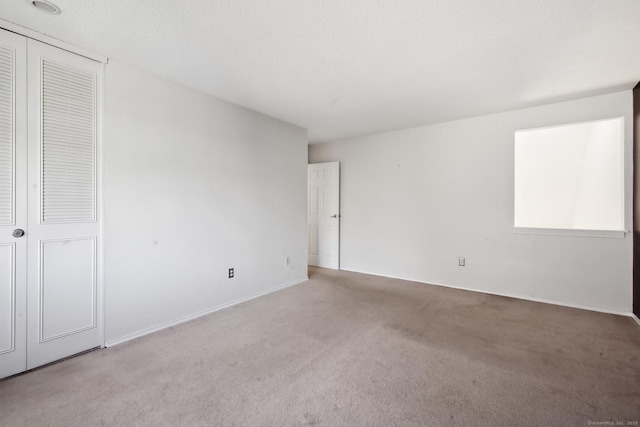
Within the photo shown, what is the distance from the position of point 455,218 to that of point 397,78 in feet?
7.44

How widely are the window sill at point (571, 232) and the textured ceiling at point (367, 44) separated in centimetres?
150

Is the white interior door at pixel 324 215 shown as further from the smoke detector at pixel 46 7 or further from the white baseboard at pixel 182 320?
the smoke detector at pixel 46 7

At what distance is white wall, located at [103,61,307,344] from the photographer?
99.4 inches

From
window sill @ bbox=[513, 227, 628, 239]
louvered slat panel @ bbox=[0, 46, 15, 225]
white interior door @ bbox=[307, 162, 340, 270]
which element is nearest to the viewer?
louvered slat panel @ bbox=[0, 46, 15, 225]

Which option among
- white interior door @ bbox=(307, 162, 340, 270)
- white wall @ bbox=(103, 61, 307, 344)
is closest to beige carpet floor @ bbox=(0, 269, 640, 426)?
white wall @ bbox=(103, 61, 307, 344)

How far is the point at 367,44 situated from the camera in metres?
2.21

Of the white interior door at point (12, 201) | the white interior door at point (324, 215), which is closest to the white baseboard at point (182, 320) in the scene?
the white interior door at point (12, 201)

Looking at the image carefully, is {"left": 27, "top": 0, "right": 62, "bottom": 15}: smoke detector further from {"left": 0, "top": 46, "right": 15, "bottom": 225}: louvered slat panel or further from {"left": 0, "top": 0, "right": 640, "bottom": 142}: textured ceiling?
{"left": 0, "top": 46, "right": 15, "bottom": 225}: louvered slat panel

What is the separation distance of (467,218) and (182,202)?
3.61 meters

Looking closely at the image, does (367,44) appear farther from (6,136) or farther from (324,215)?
(324,215)

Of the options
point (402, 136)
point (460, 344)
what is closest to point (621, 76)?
point (402, 136)

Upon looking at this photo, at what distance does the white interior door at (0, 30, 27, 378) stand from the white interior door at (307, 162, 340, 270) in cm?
403

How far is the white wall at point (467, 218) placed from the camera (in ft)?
10.7

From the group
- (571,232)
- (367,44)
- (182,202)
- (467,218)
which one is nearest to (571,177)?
(571,232)
